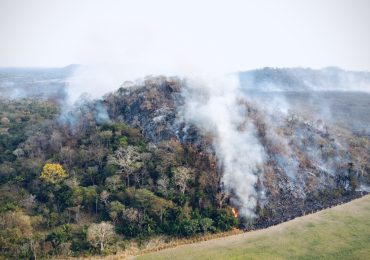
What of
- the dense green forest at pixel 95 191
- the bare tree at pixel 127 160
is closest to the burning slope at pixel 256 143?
the dense green forest at pixel 95 191

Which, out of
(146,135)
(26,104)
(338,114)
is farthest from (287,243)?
(26,104)

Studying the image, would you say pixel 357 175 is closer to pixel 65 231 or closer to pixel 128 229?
pixel 128 229

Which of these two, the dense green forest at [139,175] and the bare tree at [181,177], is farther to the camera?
the bare tree at [181,177]

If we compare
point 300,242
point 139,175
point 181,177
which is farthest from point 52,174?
point 300,242

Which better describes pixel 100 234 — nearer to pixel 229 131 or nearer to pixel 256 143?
pixel 229 131

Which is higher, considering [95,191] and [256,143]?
[256,143]

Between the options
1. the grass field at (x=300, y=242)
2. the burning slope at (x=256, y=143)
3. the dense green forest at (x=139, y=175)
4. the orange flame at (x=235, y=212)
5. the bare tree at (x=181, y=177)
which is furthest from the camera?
the burning slope at (x=256, y=143)

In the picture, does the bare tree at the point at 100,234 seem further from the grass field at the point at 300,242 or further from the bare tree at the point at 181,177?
the bare tree at the point at 181,177

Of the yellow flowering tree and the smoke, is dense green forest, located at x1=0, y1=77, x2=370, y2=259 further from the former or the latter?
the smoke
